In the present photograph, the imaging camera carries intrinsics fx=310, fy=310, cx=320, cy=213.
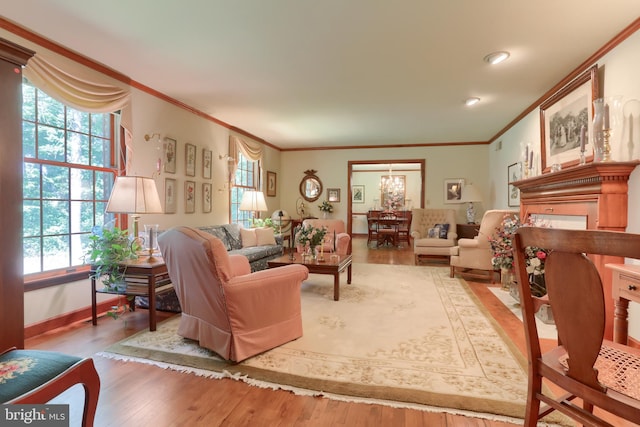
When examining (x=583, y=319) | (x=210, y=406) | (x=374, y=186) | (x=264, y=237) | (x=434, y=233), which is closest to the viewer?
(x=583, y=319)

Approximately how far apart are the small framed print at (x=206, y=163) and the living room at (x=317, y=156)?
0.10m

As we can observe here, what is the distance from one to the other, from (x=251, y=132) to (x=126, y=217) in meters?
3.23

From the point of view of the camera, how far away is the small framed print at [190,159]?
451 cm

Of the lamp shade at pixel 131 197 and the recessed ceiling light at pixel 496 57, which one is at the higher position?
the recessed ceiling light at pixel 496 57

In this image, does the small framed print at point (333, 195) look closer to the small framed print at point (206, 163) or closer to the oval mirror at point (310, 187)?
the oval mirror at point (310, 187)

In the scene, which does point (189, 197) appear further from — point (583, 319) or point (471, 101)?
point (583, 319)

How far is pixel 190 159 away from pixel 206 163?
39cm

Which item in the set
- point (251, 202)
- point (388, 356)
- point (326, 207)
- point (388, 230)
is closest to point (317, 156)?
point (326, 207)

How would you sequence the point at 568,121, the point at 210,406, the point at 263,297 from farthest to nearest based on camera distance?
1. the point at 568,121
2. the point at 263,297
3. the point at 210,406

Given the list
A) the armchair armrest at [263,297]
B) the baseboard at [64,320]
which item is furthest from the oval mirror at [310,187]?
the armchair armrest at [263,297]

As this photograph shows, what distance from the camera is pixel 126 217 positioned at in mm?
3527

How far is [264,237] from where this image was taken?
5.23 metres

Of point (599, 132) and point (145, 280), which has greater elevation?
point (599, 132)

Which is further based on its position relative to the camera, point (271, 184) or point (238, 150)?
point (271, 184)
